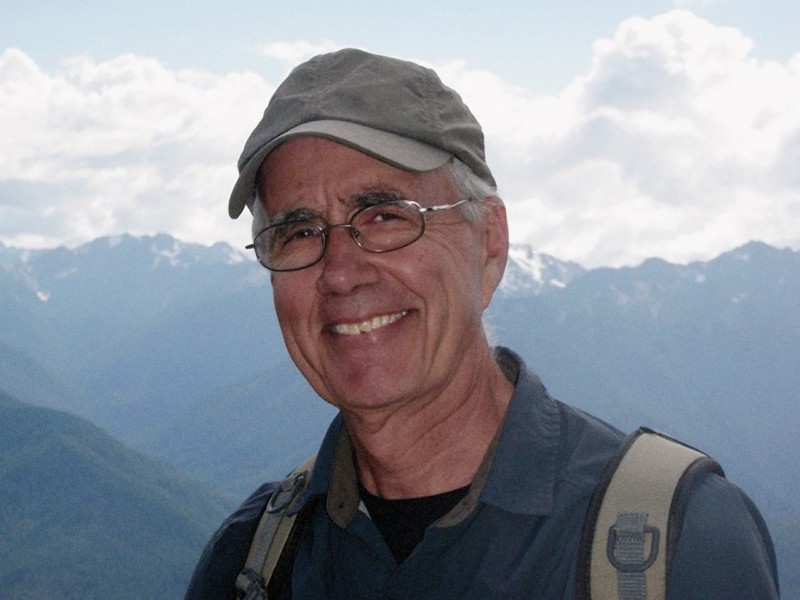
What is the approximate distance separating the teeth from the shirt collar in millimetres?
507

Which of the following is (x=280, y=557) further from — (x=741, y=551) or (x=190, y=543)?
(x=190, y=543)

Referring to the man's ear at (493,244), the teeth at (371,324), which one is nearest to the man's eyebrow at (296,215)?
the teeth at (371,324)

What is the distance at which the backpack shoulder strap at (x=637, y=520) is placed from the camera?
2.40 metres

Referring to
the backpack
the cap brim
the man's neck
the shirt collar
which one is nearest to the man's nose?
the cap brim

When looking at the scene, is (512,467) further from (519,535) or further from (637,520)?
(637,520)

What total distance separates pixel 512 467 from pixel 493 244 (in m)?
0.94

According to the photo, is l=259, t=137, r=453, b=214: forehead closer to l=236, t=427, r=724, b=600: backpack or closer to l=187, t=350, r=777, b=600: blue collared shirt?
l=187, t=350, r=777, b=600: blue collared shirt

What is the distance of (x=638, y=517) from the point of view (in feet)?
8.18

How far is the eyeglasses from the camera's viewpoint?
3094 millimetres

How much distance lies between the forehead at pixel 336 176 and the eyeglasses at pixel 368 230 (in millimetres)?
52

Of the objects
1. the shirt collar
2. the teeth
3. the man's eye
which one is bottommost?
the shirt collar

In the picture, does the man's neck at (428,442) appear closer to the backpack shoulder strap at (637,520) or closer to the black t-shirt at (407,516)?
the black t-shirt at (407,516)

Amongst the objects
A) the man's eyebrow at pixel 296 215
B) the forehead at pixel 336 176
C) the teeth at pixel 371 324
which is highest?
the forehead at pixel 336 176

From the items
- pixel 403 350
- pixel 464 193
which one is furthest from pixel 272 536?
pixel 464 193
